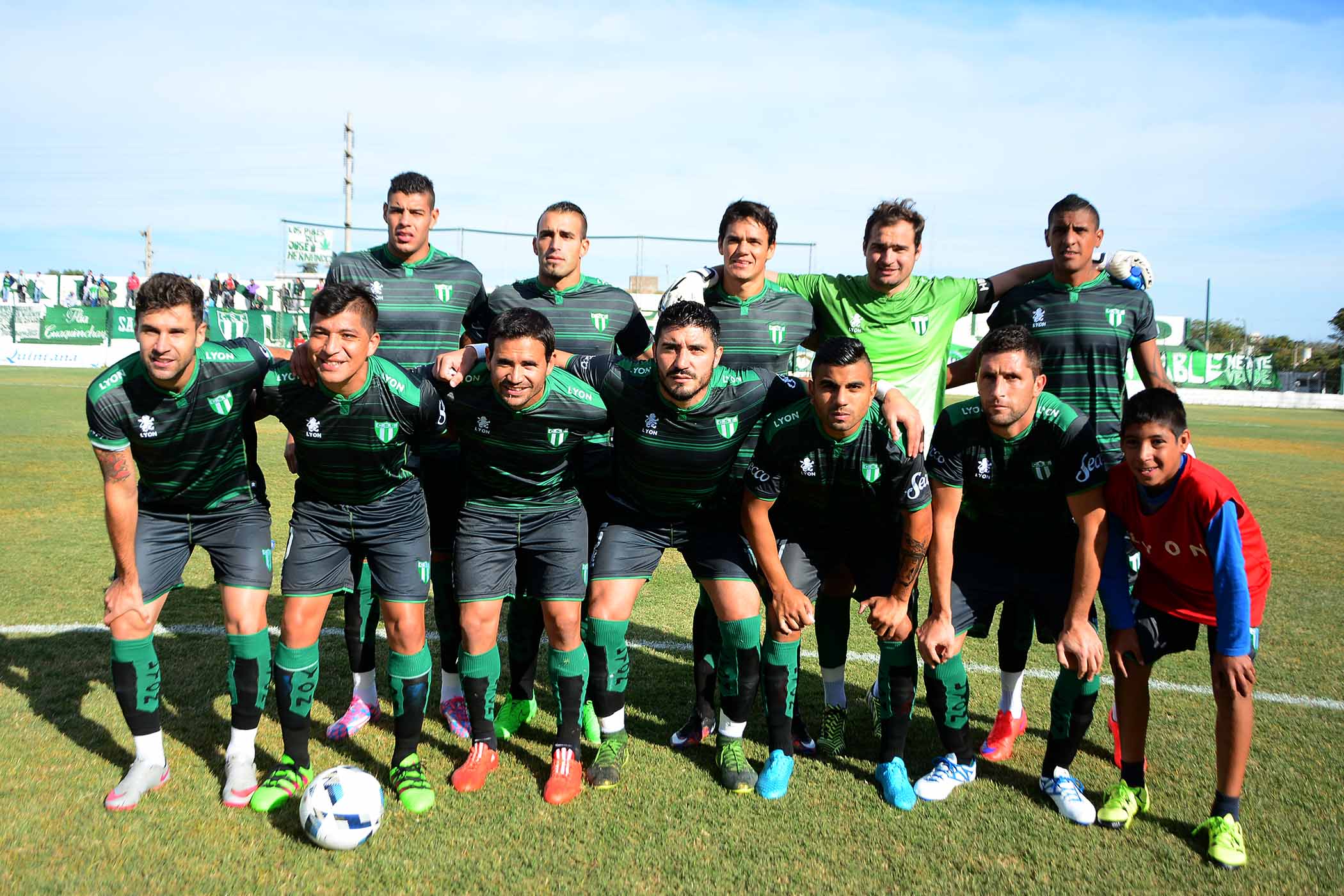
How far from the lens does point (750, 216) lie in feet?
14.3

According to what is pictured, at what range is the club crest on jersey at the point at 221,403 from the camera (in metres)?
3.71

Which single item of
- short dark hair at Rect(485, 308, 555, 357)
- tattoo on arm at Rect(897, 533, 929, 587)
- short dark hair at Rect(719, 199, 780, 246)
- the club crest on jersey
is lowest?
→ tattoo on arm at Rect(897, 533, 929, 587)

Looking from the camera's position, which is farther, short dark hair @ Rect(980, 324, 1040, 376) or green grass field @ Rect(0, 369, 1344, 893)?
short dark hair @ Rect(980, 324, 1040, 376)

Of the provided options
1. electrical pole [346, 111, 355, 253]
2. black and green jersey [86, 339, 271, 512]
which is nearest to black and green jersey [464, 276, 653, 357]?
black and green jersey [86, 339, 271, 512]

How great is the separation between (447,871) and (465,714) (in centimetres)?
137

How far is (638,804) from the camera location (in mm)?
3654

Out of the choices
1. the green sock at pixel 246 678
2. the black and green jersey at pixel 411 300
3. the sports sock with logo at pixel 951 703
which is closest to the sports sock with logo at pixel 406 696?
the green sock at pixel 246 678

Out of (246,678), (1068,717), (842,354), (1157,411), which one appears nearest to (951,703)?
(1068,717)

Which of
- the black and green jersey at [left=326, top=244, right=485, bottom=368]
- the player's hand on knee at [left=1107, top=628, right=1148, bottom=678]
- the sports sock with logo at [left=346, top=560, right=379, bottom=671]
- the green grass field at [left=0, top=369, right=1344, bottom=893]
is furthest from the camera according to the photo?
the black and green jersey at [left=326, top=244, right=485, bottom=368]

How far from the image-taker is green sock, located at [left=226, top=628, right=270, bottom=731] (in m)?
3.69

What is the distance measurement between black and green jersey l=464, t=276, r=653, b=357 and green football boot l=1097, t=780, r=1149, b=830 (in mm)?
2915

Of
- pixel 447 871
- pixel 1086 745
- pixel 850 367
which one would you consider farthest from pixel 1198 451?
pixel 447 871

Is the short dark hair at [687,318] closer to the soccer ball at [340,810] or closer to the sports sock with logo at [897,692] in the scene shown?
the sports sock with logo at [897,692]

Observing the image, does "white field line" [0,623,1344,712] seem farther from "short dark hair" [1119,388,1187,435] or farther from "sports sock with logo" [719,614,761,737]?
"short dark hair" [1119,388,1187,435]
